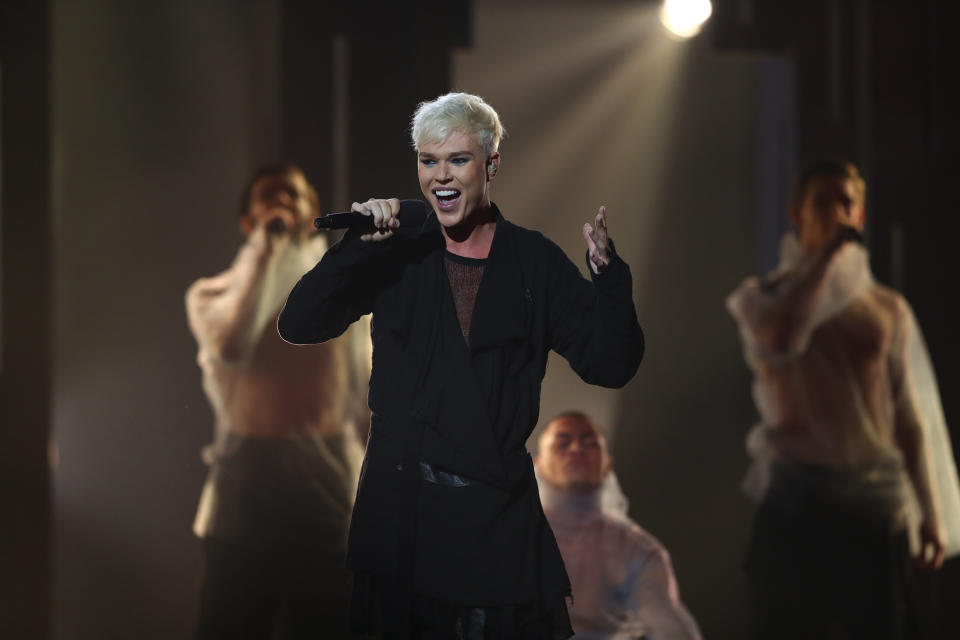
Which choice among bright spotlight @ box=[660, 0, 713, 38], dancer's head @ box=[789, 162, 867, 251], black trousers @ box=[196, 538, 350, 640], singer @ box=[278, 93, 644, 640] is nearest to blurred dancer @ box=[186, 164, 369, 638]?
black trousers @ box=[196, 538, 350, 640]

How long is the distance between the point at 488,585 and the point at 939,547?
88.7 inches

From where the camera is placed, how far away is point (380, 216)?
1436 millimetres

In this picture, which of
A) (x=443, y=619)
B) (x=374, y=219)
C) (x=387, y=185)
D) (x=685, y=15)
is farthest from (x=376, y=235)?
(x=685, y=15)

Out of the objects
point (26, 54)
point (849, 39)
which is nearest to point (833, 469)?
point (849, 39)

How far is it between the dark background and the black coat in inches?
64.3

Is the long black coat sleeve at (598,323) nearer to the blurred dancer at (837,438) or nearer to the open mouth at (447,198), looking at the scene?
the open mouth at (447,198)

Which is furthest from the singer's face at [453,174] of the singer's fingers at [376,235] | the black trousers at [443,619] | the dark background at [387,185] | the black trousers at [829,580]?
the black trousers at [829,580]

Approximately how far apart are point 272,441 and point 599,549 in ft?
3.09

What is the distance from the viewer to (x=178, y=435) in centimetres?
314

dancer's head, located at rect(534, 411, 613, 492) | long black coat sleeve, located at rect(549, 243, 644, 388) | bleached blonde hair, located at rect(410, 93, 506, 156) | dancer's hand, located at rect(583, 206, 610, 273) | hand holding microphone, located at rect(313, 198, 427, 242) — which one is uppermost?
bleached blonde hair, located at rect(410, 93, 506, 156)

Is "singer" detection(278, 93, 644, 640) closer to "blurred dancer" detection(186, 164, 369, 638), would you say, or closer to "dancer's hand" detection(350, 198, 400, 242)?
"dancer's hand" detection(350, 198, 400, 242)

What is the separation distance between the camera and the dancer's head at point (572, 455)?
10.2ft

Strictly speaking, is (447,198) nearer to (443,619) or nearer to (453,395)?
(453,395)

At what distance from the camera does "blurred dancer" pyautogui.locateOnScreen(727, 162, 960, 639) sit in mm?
3219
